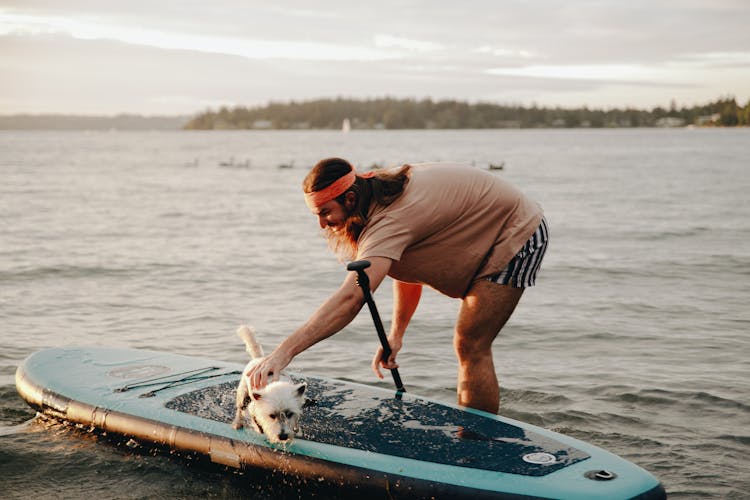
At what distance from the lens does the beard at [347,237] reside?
4627 millimetres

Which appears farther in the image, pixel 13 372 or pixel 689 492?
pixel 13 372

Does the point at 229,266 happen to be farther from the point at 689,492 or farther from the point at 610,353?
the point at 689,492

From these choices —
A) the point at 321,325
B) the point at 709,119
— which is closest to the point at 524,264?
the point at 321,325

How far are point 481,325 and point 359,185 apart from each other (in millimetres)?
1191

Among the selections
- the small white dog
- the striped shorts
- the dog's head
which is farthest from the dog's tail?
the striped shorts

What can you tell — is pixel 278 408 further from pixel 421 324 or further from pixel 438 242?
pixel 421 324

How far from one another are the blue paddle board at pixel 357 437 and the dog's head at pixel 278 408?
255 mm

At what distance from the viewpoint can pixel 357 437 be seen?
4.95 metres

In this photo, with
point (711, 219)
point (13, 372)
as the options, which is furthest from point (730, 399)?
point (711, 219)

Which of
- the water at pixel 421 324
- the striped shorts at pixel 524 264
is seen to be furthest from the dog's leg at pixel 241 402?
the striped shorts at pixel 524 264

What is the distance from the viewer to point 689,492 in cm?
548

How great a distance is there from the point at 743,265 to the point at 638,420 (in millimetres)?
9885

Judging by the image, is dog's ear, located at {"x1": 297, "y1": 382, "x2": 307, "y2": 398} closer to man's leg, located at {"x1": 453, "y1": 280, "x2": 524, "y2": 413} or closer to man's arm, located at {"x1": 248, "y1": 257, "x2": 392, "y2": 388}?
man's arm, located at {"x1": 248, "y1": 257, "x2": 392, "y2": 388}

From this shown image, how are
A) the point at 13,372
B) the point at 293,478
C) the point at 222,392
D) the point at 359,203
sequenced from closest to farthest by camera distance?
1. the point at 359,203
2. the point at 293,478
3. the point at 222,392
4. the point at 13,372
